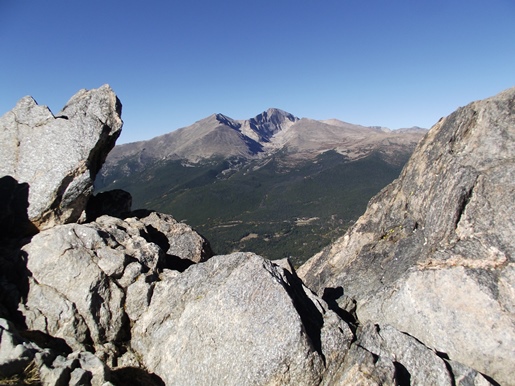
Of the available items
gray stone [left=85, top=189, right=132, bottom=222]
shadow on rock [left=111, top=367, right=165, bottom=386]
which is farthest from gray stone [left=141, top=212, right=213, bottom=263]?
shadow on rock [left=111, top=367, right=165, bottom=386]

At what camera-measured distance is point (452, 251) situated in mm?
17641

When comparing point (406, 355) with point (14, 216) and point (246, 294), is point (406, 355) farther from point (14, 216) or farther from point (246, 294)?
point (14, 216)

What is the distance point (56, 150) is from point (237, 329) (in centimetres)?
1438

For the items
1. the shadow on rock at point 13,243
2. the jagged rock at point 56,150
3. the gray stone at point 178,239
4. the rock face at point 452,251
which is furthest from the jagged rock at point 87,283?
the rock face at point 452,251

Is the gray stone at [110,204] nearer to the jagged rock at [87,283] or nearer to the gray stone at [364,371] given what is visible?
the jagged rock at [87,283]

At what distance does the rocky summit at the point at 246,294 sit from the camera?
518 inches

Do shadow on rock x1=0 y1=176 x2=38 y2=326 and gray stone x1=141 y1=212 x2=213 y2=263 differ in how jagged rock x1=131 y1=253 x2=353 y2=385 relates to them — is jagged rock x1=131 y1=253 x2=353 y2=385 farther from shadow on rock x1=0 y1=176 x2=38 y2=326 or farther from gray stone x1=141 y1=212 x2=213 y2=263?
gray stone x1=141 y1=212 x2=213 y2=263

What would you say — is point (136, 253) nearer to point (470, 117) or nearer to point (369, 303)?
point (369, 303)

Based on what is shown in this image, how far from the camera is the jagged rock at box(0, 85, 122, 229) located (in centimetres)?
1900

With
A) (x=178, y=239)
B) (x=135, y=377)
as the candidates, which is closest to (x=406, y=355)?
(x=135, y=377)

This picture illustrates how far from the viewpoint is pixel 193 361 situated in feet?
45.9

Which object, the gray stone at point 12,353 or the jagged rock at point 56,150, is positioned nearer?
the gray stone at point 12,353

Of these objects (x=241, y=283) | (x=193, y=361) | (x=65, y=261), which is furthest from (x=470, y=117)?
(x=65, y=261)

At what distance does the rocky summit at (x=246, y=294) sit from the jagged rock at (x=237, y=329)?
2.1 inches
